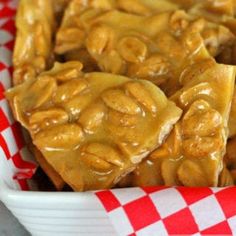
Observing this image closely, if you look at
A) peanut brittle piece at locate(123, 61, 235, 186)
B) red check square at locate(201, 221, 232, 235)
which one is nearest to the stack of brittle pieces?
peanut brittle piece at locate(123, 61, 235, 186)

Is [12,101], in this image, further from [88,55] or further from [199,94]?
[199,94]

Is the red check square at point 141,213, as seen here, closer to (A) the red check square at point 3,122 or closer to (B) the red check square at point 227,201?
(B) the red check square at point 227,201

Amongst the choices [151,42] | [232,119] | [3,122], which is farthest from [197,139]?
[3,122]

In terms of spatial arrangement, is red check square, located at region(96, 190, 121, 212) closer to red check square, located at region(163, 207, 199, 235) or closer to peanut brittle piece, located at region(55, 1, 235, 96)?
red check square, located at region(163, 207, 199, 235)

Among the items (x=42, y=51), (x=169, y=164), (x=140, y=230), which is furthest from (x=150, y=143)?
(x=42, y=51)

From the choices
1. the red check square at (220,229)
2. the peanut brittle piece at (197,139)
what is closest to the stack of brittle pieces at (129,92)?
the peanut brittle piece at (197,139)
